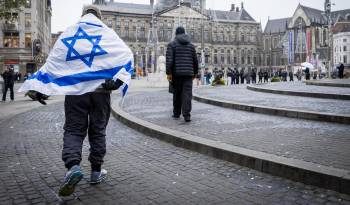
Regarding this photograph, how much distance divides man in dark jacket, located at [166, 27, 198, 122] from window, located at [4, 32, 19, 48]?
178 ft

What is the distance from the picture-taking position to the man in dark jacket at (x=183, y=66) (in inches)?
315

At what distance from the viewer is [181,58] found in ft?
26.6

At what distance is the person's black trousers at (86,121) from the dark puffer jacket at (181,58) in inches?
152

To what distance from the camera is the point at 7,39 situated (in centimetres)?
5631

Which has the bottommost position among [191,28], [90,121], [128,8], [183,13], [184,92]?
[90,121]

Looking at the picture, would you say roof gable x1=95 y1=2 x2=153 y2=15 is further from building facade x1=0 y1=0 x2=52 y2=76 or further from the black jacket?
the black jacket

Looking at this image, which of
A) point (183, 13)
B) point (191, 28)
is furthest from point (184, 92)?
point (191, 28)

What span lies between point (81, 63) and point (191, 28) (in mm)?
105653

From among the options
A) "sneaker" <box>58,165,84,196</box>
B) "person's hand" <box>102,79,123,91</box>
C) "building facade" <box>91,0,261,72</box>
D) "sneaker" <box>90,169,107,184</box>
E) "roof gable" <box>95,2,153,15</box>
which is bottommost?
"sneaker" <box>90,169,107,184</box>

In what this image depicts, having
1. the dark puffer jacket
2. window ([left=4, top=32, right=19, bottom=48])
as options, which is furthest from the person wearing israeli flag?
window ([left=4, top=32, right=19, bottom=48])

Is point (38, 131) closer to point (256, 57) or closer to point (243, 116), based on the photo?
point (243, 116)

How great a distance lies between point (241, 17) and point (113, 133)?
11585cm

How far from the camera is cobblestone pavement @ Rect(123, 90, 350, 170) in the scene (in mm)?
4961

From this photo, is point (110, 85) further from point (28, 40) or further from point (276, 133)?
point (28, 40)
